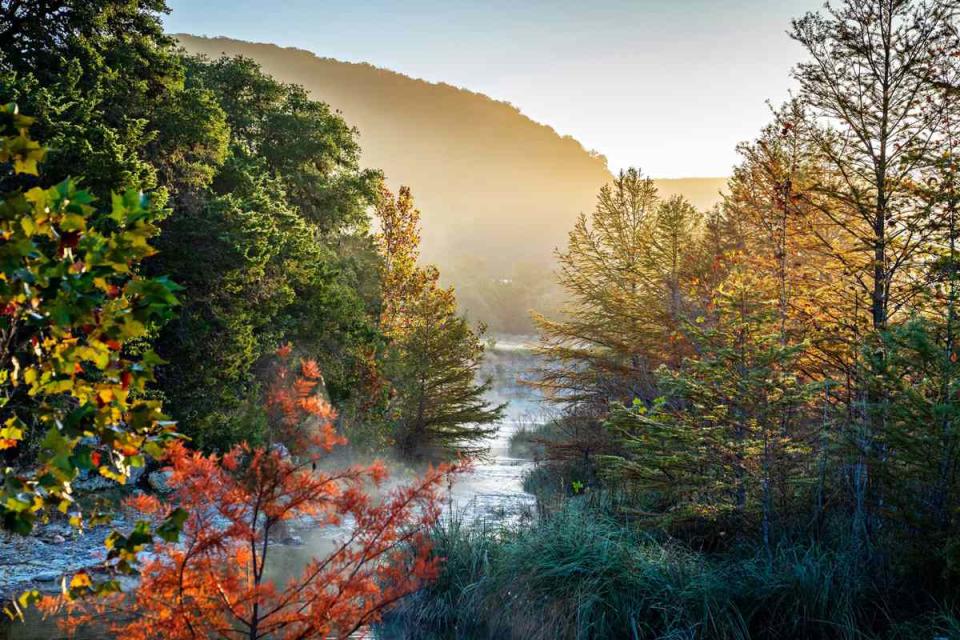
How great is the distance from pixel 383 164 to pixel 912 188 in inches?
5678

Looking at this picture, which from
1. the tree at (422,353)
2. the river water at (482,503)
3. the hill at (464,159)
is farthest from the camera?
the hill at (464,159)

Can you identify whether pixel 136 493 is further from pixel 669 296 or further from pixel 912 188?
pixel 912 188

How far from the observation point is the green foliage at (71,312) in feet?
6.31

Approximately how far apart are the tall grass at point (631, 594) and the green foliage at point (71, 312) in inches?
182

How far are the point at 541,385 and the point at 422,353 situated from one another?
14.0ft

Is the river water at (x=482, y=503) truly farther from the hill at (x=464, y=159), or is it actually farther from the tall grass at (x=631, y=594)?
the hill at (x=464, y=159)

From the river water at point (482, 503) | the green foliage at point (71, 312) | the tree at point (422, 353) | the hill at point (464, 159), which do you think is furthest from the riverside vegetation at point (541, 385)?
the hill at point (464, 159)

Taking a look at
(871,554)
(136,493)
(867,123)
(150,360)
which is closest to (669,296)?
(867,123)

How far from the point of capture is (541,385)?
58.2 ft

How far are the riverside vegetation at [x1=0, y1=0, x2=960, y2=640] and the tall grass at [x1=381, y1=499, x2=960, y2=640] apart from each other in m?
0.03

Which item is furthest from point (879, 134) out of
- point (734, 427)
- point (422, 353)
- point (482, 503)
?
point (422, 353)

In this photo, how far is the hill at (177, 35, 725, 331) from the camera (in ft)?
421

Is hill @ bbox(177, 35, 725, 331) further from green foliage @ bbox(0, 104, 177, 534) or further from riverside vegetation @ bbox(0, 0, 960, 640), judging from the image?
green foliage @ bbox(0, 104, 177, 534)

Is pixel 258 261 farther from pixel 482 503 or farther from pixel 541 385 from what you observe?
pixel 541 385
